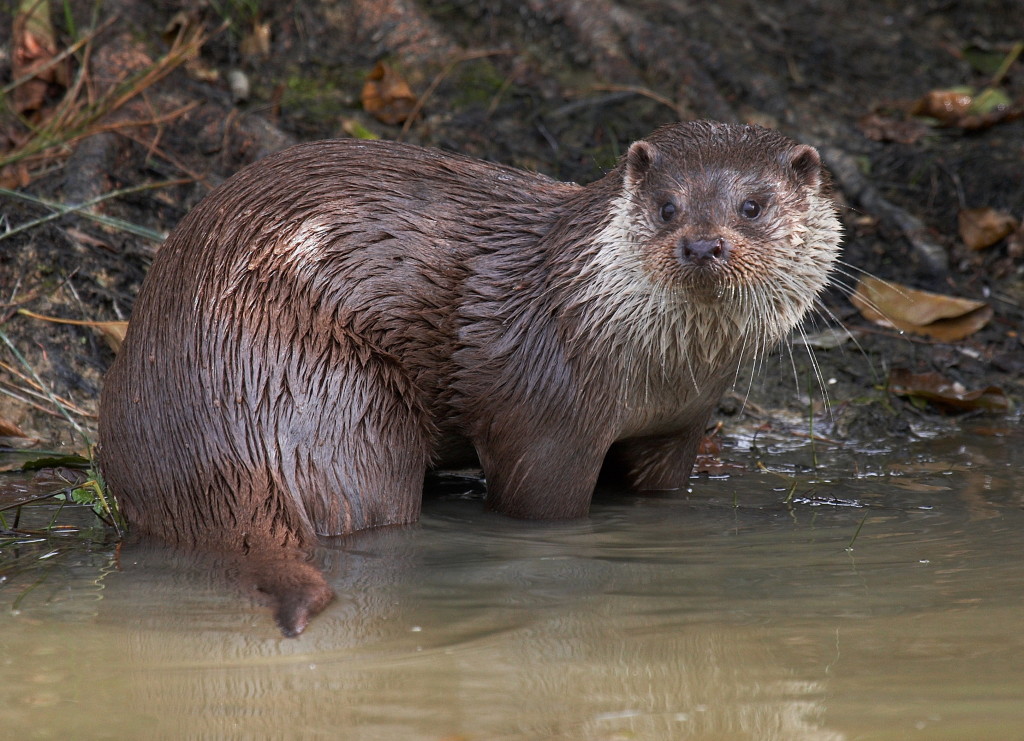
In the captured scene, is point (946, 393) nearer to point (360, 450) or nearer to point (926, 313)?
point (926, 313)

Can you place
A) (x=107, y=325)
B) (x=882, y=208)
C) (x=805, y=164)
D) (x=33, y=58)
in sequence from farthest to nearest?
1. (x=882, y=208)
2. (x=33, y=58)
3. (x=107, y=325)
4. (x=805, y=164)

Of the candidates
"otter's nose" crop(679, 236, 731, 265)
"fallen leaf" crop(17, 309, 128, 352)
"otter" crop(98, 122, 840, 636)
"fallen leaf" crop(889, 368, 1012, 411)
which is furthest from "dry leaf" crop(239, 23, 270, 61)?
"otter's nose" crop(679, 236, 731, 265)

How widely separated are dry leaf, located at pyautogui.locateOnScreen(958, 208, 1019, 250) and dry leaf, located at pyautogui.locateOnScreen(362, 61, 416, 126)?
7.58 ft

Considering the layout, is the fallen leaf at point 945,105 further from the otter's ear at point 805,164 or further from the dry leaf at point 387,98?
the otter's ear at point 805,164

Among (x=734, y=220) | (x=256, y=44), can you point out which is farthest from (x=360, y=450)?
(x=256, y=44)

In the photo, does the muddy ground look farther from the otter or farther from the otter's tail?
the otter's tail

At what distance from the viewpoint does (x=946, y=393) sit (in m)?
4.20

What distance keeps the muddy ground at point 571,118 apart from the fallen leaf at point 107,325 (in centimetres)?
5

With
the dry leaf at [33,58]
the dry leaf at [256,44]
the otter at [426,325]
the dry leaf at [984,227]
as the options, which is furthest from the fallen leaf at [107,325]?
the dry leaf at [984,227]

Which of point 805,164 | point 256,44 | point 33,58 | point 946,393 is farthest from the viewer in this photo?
point 256,44

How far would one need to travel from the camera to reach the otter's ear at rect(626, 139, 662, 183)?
3.06 m

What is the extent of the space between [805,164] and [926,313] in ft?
5.60

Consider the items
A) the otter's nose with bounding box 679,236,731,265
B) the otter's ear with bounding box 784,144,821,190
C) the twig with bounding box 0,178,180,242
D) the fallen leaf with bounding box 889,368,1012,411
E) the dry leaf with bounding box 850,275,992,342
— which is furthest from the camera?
the dry leaf with bounding box 850,275,992,342

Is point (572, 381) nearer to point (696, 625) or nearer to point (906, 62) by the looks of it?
point (696, 625)
